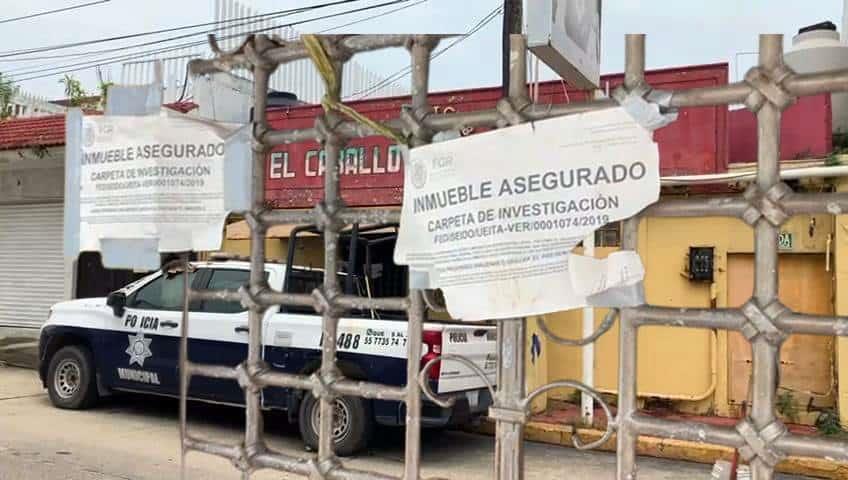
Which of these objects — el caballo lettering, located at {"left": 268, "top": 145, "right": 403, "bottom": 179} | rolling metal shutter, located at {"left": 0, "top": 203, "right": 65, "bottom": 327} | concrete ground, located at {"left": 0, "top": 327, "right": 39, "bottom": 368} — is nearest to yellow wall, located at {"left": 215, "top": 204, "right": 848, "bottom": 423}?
el caballo lettering, located at {"left": 268, "top": 145, "right": 403, "bottom": 179}

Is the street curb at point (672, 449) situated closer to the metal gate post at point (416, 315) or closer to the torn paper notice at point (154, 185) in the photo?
the metal gate post at point (416, 315)

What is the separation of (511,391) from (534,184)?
0.57m

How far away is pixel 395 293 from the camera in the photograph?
31.2 feet

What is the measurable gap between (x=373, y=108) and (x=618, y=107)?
9.41m

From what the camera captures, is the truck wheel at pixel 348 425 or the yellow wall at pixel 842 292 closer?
the truck wheel at pixel 348 425

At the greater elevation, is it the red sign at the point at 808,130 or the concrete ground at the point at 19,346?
the red sign at the point at 808,130

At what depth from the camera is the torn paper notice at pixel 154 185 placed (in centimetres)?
262

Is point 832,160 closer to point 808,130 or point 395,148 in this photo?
point 808,130

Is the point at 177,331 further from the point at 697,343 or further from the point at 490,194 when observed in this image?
the point at 490,194

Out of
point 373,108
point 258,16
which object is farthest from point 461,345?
point 373,108

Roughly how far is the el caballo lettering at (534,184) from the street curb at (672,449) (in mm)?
5709

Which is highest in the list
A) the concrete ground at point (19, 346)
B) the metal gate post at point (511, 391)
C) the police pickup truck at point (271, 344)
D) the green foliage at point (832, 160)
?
the green foliage at point (832, 160)

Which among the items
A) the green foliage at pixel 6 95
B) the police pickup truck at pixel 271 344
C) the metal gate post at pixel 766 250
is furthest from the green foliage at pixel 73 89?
Result: the metal gate post at pixel 766 250

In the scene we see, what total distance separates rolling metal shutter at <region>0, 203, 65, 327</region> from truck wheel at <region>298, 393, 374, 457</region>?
9990 millimetres
